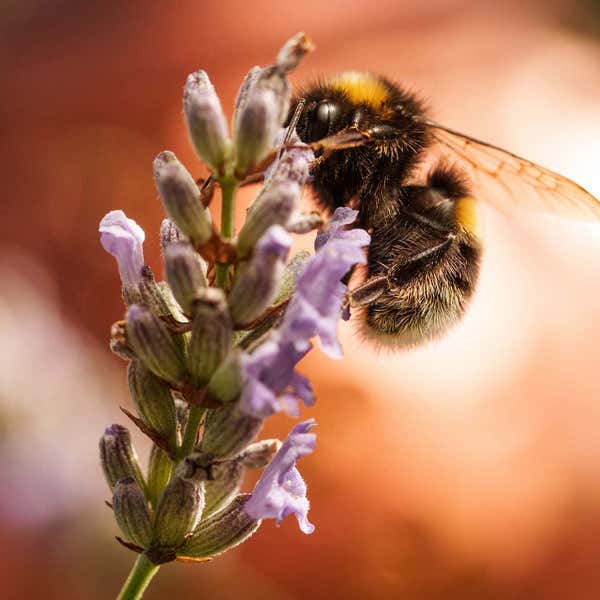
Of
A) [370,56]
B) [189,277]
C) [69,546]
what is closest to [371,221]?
[189,277]

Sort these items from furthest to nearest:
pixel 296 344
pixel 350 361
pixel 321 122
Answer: pixel 350 361 → pixel 321 122 → pixel 296 344

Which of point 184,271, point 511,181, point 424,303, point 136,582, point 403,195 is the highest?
point 511,181

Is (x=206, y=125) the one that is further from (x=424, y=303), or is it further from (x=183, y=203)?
(x=424, y=303)

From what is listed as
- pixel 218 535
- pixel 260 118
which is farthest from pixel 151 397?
pixel 260 118

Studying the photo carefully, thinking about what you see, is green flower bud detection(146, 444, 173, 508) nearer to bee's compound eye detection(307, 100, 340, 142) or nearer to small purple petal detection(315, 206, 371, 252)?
small purple petal detection(315, 206, 371, 252)

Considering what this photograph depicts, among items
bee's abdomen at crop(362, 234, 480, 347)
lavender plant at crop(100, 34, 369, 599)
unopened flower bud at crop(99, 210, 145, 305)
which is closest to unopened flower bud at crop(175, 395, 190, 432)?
lavender plant at crop(100, 34, 369, 599)

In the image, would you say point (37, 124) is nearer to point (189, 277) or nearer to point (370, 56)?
point (370, 56)

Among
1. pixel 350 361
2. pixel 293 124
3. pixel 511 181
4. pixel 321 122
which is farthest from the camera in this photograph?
pixel 350 361
